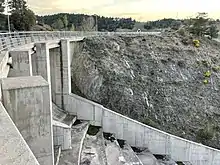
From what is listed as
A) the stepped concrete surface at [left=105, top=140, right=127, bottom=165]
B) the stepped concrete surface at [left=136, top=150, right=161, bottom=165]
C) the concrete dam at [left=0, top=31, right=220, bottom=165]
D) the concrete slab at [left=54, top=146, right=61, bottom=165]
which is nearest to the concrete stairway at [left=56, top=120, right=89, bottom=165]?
the concrete dam at [left=0, top=31, right=220, bottom=165]

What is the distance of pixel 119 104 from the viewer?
68.6 feet

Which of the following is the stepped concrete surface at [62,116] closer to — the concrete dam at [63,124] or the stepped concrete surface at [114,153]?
the concrete dam at [63,124]

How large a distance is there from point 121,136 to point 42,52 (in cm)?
753

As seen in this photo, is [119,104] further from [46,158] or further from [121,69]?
[46,158]

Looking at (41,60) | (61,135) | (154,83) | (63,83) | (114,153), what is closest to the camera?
(61,135)

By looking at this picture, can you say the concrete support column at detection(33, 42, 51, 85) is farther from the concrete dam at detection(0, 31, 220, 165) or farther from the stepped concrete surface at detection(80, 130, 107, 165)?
the stepped concrete surface at detection(80, 130, 107, 165)

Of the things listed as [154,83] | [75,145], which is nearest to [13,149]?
[75,145]

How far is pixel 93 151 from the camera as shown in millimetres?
13594

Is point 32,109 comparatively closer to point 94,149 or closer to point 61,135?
point 61,135

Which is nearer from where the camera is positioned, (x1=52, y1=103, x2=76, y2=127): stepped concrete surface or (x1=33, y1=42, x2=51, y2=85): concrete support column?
(x1=33, y1=42, x2=51, y2=85): concrete support column

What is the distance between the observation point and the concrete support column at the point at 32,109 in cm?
722

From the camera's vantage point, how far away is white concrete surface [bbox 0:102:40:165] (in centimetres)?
278

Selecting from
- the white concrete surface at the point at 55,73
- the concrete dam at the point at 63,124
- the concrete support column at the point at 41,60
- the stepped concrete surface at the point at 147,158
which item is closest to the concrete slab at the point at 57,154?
the concrete dam at the point at 63,124

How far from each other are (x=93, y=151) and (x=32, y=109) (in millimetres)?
6778
